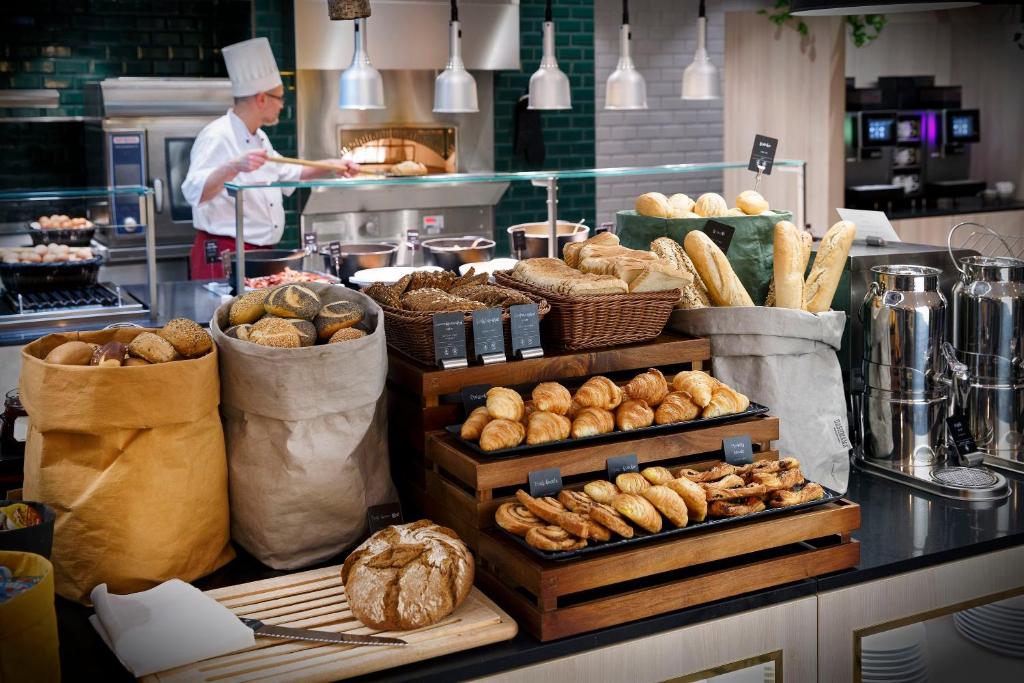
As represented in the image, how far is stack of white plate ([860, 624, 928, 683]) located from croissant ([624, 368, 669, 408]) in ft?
1.86

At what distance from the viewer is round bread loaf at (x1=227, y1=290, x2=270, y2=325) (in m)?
2.05

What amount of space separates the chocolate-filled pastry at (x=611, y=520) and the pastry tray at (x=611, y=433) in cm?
18

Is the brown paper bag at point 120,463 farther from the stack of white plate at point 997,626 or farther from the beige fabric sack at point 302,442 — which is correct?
the stack of white plate at point 997,626

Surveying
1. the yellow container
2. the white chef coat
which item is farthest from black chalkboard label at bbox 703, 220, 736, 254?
the white chef coat

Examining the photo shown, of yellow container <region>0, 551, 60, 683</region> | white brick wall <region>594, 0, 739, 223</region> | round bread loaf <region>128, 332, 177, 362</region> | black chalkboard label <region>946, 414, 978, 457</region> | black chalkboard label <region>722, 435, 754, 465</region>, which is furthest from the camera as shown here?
white brick wall <region>594, 0, 739, 223</region>

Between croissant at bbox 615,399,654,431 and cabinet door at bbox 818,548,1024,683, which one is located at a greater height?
croissant at bbox 615,399,654,431

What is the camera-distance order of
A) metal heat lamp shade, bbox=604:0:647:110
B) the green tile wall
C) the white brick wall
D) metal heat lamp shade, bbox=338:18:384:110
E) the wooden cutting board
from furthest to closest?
the white brick wall < the green tile wall < metal heat lamp shade, bbox=604:0:647:110 < metal heat lamp shade, bbox=338:18:384:110 < the wooden cutting board

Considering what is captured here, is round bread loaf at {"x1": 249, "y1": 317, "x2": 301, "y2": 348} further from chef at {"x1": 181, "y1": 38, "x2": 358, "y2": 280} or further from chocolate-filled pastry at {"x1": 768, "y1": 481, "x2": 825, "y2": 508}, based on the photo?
chef at {"x1": 181, "y1": 38, "x2": 358, "y2": 280}

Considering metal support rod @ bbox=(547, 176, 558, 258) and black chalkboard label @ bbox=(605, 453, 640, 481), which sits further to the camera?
metal support rod @ bbox=(547, 176, 558, 258)

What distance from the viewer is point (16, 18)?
6441 millimetres

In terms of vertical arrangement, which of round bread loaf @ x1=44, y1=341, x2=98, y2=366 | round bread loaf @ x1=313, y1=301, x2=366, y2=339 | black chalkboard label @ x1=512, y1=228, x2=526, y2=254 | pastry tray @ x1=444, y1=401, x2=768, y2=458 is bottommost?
pastry tray @ x1=444, y1=401, x2=768, y2=458

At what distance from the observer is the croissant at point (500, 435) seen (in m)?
1.85

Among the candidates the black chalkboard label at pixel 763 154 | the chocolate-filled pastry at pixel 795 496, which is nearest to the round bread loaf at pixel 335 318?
the chocolate-filled pastry at pixel 795 496

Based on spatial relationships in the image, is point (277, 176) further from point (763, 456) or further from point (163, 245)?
point (763, 456)
